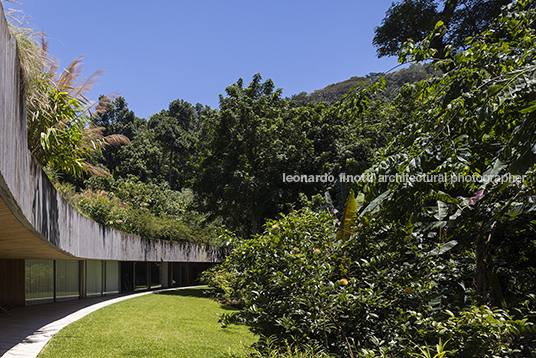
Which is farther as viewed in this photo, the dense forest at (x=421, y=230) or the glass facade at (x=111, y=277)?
the glass facade at (x=111, y=277)

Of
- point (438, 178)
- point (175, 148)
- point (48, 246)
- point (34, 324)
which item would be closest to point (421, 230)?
point (438, 178)

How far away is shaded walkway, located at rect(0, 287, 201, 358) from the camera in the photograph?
828cm

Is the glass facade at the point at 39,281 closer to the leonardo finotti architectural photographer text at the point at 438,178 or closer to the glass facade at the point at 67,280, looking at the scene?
the glass facade at the point at 67,280

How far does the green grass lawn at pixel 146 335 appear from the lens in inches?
330

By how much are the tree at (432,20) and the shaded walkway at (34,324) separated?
1623 centimetres

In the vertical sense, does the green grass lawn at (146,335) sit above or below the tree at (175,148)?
below

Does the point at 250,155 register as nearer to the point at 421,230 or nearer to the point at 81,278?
the point at 81,278

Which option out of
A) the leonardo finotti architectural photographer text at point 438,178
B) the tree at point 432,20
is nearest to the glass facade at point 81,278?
the leonardo finotti architectural photographer text at point 438,178

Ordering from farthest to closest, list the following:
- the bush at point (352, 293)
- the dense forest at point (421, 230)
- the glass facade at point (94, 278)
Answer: the glass facade at point (94, 278)
the bush at point (352, 293)
the dense forest at point (421, 230)

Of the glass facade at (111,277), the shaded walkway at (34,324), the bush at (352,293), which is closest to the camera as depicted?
the bush at (352,293)

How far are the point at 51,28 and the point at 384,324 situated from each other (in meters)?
6.33

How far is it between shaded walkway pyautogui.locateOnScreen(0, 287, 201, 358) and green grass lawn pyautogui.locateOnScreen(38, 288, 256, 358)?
0.32m

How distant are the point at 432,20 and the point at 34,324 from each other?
19.1 m

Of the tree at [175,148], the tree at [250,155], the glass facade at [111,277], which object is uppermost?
the tree at [175,148]
